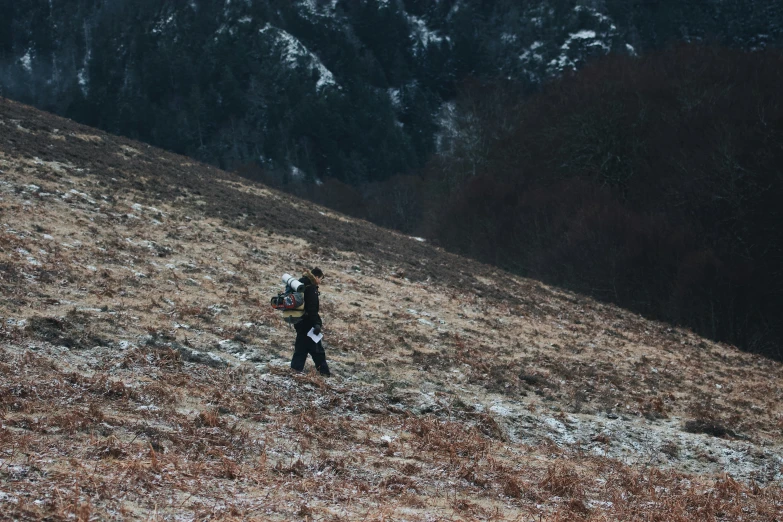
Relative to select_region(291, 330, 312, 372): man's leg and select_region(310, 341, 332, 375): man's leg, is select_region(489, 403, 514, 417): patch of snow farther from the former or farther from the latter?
select_region(291, 330, 312, 372): man's leg

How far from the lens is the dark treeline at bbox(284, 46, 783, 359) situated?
141ft

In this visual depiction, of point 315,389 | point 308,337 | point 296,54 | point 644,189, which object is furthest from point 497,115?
point 296,54

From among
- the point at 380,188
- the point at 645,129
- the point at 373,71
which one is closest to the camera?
the point at 645,129

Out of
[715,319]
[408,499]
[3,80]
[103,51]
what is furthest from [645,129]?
[3,80]

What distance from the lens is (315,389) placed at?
453 inches

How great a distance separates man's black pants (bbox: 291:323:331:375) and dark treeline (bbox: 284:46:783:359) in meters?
30.3

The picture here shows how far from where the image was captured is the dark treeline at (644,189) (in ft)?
141

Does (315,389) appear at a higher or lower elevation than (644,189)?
lower

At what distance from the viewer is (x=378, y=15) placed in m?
158

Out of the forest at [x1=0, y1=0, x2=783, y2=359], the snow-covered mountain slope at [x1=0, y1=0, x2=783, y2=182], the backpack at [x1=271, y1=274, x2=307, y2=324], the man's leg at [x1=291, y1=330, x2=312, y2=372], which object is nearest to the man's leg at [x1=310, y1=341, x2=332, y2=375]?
the man's leg at [x1=291, y1=330, x2=312, y2=372]

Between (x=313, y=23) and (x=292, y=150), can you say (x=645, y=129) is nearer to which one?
(x=292, y=150)

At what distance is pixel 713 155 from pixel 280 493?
46866 mm

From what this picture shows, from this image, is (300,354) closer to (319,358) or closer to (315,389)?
(319,358)

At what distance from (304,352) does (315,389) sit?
36.2 inches
